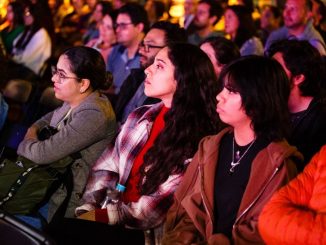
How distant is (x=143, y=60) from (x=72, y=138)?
1093 millimetres

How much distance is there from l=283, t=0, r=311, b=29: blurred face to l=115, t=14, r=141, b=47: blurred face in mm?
1393

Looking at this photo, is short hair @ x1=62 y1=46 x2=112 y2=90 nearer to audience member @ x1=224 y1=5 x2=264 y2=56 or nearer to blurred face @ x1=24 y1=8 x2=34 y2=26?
audience member @ x1=224 y1=5 x2=264 y2=56

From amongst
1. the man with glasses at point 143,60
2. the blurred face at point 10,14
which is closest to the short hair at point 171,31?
the man with glasses at point 143,60

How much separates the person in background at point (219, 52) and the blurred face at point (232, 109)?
1400mm

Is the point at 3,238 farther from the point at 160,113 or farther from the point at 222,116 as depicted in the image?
the point at 160,113

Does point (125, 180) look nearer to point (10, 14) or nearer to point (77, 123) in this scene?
point (77, 123)

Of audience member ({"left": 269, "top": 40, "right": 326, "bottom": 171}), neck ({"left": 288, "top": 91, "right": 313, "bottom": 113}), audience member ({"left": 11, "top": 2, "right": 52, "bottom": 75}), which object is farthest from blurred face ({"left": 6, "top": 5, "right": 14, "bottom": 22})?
neck ({"left": 288, "top": 91, "right": 313, "bottom": 113})

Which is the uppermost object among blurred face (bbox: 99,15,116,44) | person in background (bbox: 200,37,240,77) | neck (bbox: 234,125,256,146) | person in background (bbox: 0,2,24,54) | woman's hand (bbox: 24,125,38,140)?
neck (bbox: 234,125,256,146)

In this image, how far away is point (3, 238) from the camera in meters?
1.82

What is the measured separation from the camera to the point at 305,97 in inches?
118

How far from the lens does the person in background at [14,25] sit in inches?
276

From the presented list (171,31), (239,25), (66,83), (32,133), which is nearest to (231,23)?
(239,25)

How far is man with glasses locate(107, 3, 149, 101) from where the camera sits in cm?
476

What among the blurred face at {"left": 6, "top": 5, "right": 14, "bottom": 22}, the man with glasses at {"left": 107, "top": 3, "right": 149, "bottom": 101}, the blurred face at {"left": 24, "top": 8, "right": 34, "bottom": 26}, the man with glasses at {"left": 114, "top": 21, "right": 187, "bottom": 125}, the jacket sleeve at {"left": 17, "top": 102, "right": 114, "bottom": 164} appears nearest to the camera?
the jacket sleeve at {"left": 17, "top": 102, "right": 114, "bottom": 164}
